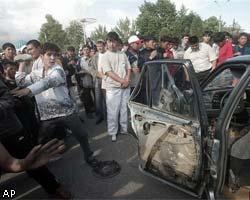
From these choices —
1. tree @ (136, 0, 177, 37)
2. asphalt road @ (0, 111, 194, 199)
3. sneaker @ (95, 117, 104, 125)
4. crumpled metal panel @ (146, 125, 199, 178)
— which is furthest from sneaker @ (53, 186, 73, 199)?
tree @ (136, 0, 177, 37)

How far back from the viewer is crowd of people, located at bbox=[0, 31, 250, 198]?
2.66 metres

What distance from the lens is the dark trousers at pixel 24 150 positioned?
2.89 m

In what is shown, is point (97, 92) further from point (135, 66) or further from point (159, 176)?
point (159, 176)

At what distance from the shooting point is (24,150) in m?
3.01

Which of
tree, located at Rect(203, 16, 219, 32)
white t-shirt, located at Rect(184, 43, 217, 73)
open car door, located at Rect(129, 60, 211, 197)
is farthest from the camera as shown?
tree, located at Rect(203, 16, 219, 32)

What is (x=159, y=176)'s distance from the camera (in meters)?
3.14

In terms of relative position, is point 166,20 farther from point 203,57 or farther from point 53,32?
point 203,57

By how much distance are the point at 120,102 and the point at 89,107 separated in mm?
2050

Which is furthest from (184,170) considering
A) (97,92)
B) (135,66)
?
(97,92)

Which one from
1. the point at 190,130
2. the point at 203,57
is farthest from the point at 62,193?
the point at 203,57

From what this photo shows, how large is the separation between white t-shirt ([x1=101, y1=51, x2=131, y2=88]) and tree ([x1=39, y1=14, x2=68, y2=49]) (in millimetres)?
52159

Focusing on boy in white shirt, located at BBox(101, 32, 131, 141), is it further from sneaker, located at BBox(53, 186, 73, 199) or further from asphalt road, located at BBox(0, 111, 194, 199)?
sneaker, located at BBox(53, 186, 73, 199)

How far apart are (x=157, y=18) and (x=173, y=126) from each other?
5456cm

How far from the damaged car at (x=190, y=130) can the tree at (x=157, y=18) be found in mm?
50021
